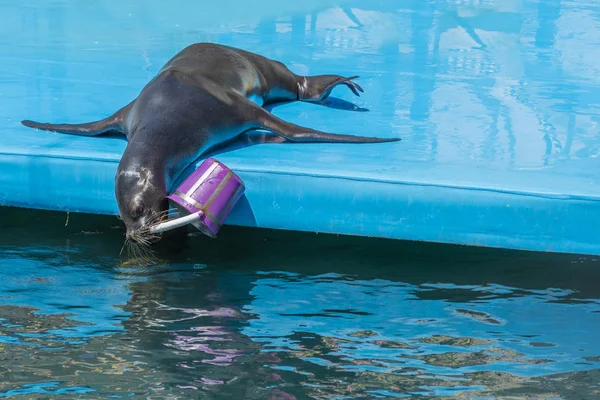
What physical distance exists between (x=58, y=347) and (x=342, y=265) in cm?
150

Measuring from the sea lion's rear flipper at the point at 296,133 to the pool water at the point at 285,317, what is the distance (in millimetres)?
503

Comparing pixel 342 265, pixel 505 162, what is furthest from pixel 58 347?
pixel 505 162

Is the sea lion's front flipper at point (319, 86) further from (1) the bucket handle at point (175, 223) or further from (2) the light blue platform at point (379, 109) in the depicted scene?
(1) the bucket handle at point (175, 223)

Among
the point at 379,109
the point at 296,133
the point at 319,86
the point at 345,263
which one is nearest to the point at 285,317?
the point at 345,263

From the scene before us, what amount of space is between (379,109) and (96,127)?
1568 mm

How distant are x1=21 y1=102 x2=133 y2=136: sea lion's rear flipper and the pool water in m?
0.46

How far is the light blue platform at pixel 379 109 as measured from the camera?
4.50m

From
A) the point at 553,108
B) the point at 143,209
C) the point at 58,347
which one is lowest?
the point at 58,347

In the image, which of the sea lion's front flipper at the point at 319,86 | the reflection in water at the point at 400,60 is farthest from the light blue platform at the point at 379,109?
the sea lion's front flipper at the point at 319,86

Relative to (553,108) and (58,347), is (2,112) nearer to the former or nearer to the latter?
(58,347)

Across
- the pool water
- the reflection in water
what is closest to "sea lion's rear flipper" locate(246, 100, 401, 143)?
the reflection in water

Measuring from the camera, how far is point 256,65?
5.87m

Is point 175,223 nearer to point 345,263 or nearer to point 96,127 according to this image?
point 345,263

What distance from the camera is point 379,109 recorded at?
18.6ft
